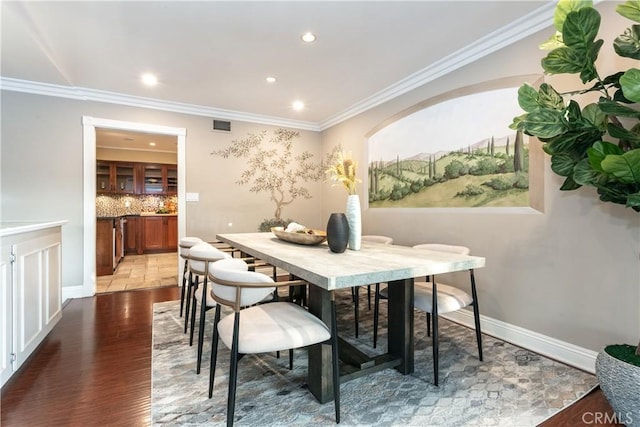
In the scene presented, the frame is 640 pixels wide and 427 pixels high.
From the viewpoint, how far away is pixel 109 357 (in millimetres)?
2309

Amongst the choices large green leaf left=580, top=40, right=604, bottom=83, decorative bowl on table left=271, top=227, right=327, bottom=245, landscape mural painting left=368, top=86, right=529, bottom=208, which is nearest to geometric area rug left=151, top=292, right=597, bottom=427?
decorative bowl on table left=271, top=227, right=327, bottom=245

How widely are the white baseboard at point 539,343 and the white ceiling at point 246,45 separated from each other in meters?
2.33

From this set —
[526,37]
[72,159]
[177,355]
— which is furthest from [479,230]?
[72,159]

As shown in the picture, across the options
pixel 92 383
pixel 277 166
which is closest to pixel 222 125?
pixel 277 166

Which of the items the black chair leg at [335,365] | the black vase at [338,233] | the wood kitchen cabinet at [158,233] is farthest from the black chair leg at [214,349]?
the wood kitchen cabinet at [158,233]

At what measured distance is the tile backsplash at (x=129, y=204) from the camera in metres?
7.63

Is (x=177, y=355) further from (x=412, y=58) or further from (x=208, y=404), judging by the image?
(x=412, y=58)

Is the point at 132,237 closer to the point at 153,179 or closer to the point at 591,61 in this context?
the point at 153,179

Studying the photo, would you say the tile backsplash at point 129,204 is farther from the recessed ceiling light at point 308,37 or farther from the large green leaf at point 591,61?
the large green leaf at point 591,61

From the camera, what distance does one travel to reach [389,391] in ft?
6.06

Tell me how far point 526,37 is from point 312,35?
5.50ft

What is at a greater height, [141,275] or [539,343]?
[539,343]

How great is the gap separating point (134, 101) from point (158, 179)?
14.7ft

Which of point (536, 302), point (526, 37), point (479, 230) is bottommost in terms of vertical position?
point (536, 302)
